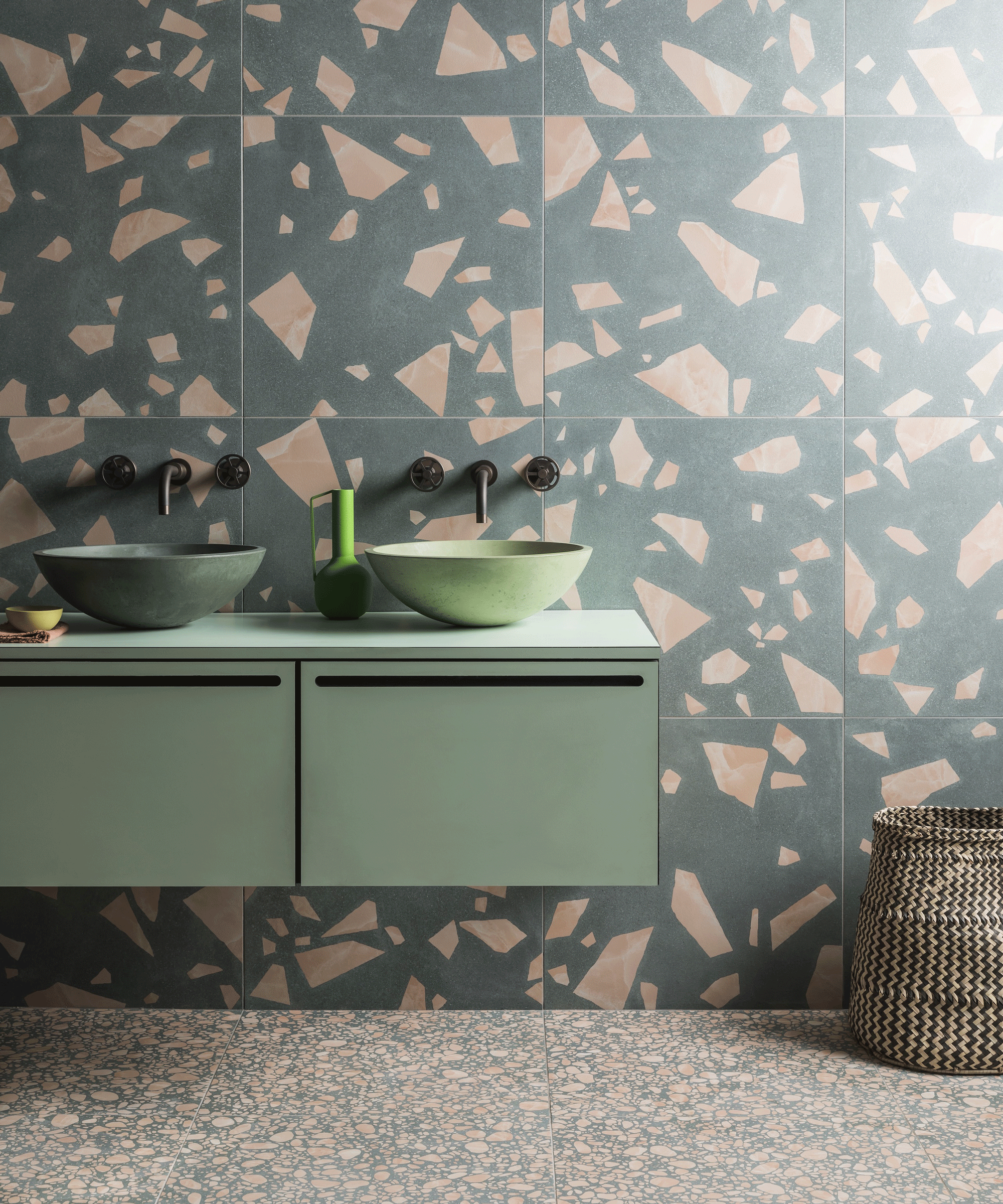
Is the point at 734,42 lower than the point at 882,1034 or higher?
higher

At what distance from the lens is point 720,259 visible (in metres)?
2.20

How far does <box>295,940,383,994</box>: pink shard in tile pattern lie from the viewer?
2.30m

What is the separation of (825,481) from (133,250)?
1.53m

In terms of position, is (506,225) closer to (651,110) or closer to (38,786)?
(651,110)

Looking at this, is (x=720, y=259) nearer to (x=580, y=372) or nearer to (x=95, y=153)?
(x=580, y=372)

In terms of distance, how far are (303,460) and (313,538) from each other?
0.57 ft

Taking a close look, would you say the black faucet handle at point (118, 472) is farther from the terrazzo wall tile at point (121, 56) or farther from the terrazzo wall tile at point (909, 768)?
the terrazzo wall tile at point (909, 768)

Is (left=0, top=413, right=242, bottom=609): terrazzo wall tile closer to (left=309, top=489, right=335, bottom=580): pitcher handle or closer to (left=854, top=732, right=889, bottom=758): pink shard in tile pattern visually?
(left=309, top=489, right=335, bottom=580): pitcher handle

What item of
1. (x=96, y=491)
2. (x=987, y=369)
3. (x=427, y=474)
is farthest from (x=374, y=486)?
(x=987, y=369)

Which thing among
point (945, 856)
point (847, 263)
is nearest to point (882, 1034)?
point (945, 856)

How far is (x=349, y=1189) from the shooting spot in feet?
5.54

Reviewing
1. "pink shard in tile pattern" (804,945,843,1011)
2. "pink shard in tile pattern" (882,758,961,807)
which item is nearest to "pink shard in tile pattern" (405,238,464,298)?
"pink shard in tile pattern" (882,758,961,807)

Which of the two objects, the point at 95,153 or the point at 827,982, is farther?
the point at 827,982

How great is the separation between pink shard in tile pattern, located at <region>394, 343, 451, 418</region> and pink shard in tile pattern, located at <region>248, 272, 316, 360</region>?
211 millimetres
